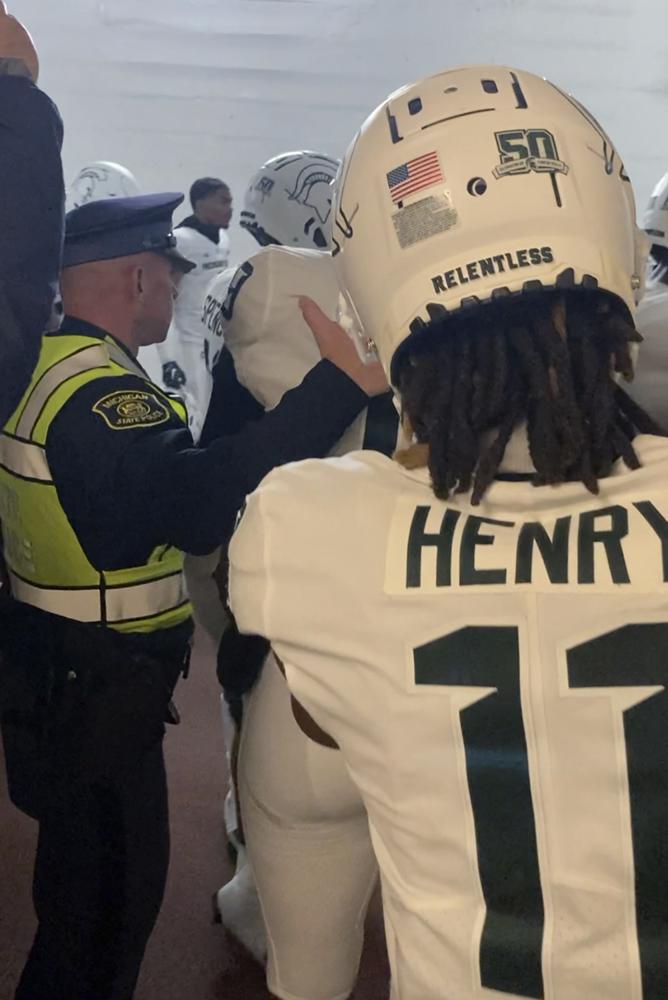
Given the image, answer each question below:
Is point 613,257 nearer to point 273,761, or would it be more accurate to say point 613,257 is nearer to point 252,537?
point 252,537

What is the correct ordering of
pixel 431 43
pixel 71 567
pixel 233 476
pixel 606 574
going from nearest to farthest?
pixel 606 574
pixel 233 476
pixel 71 567
pixel 431 43

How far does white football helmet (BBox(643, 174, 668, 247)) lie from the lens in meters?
1.56

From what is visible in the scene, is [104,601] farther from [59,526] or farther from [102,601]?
[59,526]

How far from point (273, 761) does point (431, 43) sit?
3.85m

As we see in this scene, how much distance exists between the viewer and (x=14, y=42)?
3.96ft

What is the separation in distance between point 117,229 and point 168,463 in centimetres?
46

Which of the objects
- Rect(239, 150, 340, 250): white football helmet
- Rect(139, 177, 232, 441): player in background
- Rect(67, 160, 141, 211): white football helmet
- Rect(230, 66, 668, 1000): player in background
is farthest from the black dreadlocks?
Rect(67, 160, 141, 211): white football helmet

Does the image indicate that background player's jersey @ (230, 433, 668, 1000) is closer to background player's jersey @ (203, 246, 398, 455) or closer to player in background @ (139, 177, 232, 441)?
background player's jersey @ (203, 246, 398, 455)

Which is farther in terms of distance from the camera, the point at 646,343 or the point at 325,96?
the point at 325,96

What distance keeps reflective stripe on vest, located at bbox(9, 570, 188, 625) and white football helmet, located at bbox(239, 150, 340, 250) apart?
0.83 meters

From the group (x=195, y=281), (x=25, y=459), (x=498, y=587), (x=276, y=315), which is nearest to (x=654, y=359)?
(x=276, y=315)

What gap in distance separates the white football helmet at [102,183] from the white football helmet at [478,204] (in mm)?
3271

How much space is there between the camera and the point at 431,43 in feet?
13.4

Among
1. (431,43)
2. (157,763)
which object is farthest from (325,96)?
(157,763)
